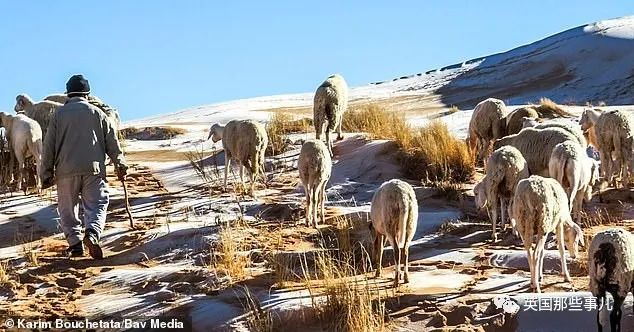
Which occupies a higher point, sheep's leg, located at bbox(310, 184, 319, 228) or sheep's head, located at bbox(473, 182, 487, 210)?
sheep's leg, located at bbox(310, 184, 319, 228)

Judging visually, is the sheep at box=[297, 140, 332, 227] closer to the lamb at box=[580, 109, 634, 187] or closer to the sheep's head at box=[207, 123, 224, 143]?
the lamb at box=[580, 109, 634, 187]

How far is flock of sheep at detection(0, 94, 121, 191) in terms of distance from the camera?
13.4 m

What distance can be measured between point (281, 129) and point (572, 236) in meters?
9.78

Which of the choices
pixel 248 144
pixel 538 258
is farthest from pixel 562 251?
pixel 248 144

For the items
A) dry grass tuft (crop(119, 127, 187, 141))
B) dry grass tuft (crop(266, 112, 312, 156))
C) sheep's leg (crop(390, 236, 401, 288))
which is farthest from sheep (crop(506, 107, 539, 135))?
dry grass tuft (crop(119, 127, 187, 141))

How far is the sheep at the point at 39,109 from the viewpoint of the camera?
1491 cm

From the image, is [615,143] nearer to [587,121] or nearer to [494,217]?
[587,121]

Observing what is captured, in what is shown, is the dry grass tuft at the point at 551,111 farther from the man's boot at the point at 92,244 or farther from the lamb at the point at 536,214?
the man's boot at the point at 92,244

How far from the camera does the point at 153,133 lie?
20.3 m

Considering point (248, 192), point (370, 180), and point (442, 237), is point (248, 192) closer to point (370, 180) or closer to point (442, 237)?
point (370, 180)

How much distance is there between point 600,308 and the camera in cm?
635

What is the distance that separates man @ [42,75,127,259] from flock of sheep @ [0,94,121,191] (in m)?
2.77

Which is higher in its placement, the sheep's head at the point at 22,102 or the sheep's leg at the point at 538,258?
the sheep's head at the point at 22,102

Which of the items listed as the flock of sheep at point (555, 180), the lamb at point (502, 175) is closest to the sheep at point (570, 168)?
the flock of sheep at point (555, 180)
